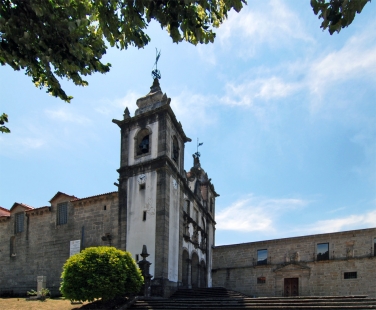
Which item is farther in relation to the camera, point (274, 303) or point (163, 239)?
point (163, 239)

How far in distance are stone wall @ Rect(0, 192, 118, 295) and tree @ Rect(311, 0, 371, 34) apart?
63.1 feet

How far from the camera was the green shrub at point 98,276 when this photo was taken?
15.5 meters

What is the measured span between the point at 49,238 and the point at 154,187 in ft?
28.9

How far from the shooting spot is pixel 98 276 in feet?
51.5

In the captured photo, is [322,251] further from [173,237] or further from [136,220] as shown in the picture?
[136,220]

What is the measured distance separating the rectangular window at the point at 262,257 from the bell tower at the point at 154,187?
11.0 meters

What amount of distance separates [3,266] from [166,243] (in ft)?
45.0

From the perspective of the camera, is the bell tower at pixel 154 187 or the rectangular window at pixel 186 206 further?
the rectangular window at pixel 186 206

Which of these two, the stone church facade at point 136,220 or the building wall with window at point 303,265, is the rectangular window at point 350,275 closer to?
the building wall with window at point 303,265

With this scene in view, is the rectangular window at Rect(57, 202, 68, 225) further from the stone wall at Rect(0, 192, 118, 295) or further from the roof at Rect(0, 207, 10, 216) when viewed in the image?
the roof at Rect(0, 207, 10, 216)

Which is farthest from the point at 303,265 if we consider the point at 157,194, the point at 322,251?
the point at 157,194

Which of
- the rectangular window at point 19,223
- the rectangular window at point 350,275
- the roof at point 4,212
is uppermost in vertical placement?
the roof at point 4,212

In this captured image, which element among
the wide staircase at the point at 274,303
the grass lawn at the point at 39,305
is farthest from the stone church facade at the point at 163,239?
the grass lawn at the point at 39,305

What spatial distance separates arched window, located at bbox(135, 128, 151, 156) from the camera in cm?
2324
